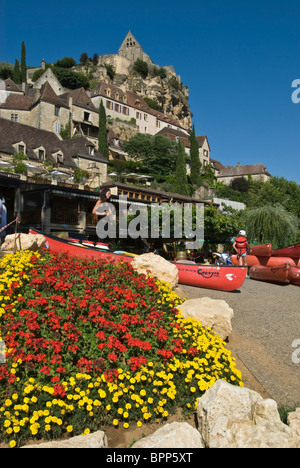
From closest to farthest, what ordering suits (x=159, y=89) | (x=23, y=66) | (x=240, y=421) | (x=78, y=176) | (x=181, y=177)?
(x=240, y=421)
(x=78, y=176)
(x=181, y=177)
(x=23, y=66)
(x=159, y=89)

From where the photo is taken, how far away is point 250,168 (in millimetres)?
99438

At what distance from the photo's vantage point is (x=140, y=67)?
10806 cm

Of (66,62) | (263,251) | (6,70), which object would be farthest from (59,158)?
(66,62)

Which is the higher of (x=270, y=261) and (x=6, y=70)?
(x=6, y=70)

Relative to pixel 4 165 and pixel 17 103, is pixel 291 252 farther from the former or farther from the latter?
pixel 17 103

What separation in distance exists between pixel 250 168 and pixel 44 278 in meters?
100

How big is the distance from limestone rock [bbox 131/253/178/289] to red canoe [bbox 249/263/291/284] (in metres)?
7.63

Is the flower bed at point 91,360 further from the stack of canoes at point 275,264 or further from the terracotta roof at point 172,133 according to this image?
the terracotta roof at point 172,133

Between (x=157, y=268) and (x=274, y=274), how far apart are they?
8.27 metres

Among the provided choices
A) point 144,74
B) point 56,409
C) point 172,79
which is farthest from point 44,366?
point 172,79

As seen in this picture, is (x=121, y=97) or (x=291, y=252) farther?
(x=121, y=97)

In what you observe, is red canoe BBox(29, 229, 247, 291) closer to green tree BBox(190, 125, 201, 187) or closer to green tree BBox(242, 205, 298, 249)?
green tree BBox(242, 205, 298, 249)

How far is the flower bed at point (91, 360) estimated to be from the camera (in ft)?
13.3
